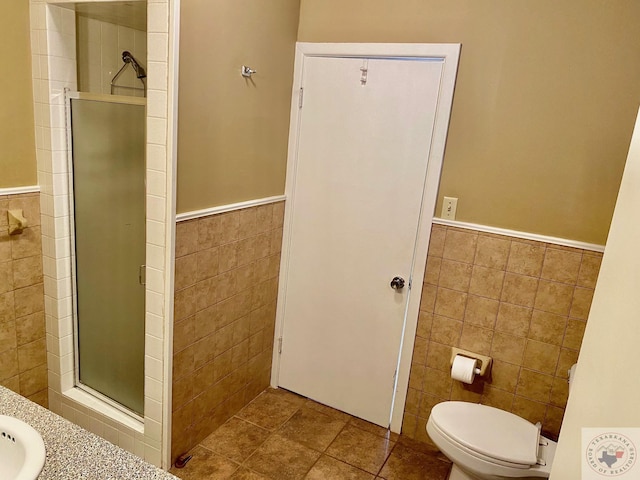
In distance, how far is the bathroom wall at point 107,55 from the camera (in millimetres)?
2219

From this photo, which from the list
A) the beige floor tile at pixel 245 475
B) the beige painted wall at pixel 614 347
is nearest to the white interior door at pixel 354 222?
the beige floor tile at pixel 245 475

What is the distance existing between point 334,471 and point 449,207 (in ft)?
4.72

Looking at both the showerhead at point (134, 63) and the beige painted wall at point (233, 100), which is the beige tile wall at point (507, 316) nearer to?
the beige painted wall at point (233, 100)

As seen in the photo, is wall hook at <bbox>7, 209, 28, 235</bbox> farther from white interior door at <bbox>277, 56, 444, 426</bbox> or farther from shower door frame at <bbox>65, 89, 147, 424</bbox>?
white interior door at <bbox>277, 56, 444, 426</bbox>

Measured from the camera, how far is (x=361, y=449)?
255 centimetres

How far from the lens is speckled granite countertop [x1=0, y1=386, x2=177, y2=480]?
1.10 metres

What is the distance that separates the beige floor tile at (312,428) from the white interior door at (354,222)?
126mm

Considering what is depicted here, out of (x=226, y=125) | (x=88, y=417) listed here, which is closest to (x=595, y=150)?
(x=226, y=125)

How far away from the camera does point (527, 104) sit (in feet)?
6.99

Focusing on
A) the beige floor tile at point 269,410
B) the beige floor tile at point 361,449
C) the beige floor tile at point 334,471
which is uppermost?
the beige floor tile at point 269,410

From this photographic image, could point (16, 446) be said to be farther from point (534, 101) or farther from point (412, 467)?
point (534, 101)
